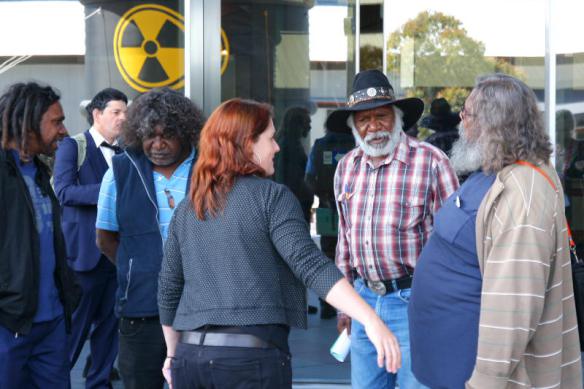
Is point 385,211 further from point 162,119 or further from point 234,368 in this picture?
point 234,368

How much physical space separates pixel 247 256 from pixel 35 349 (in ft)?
4.64

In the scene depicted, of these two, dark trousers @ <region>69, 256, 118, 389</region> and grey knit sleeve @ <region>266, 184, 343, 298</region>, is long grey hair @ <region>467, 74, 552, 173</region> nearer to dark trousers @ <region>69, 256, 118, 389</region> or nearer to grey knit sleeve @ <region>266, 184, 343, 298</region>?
grey knit sleeve @ <region>266, 184, 343, 298</region>

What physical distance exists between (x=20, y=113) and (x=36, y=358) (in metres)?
1.02

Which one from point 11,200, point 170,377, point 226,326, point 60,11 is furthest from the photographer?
point 60,11

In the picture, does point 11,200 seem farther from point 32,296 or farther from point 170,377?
point 170,377

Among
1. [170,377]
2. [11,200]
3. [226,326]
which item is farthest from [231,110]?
[11,200]

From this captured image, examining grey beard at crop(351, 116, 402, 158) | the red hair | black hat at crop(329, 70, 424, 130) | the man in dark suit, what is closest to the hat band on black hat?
black hat at crop(329, 70, 424, 130)

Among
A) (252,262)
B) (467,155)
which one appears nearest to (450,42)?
(467,155)

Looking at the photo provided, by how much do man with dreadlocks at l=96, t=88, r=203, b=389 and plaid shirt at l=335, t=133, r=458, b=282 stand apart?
2.55 ft

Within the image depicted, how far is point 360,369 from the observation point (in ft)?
12.9

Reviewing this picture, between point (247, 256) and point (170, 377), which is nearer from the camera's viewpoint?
point (247, 256)

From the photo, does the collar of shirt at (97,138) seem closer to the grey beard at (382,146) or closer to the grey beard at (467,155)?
the grey beard at (382,146)

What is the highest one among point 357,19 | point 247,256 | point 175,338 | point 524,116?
point 357,19

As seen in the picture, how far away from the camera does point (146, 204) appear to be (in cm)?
392
